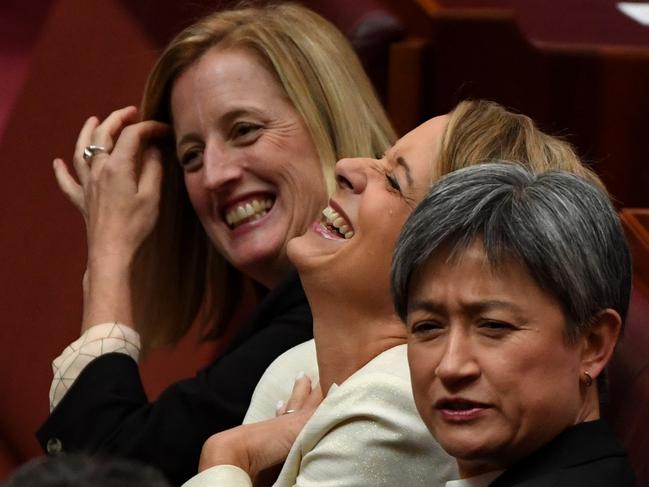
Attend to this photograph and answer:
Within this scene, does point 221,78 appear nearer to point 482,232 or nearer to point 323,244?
point 323,244

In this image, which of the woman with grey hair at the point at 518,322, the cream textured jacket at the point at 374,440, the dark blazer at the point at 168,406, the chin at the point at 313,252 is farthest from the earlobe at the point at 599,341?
the dark blazer at the point at 168,406

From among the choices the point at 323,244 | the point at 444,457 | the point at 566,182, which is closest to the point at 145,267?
the point at 323,244

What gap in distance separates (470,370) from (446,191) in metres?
0.10

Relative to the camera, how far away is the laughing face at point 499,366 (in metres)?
0.75

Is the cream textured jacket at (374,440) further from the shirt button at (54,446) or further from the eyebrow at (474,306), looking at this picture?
the shirt button at (54,446)

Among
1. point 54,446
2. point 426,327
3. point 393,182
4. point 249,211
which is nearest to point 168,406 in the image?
point 54,446

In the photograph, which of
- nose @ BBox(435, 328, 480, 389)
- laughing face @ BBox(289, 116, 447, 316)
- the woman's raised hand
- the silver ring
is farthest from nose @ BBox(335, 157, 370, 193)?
the silver ring

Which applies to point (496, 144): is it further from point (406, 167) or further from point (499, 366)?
point (499, 366)

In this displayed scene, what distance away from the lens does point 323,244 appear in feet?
3.29

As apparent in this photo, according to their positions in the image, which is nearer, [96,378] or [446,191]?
[446,191]

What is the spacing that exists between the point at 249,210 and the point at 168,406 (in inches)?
8.2

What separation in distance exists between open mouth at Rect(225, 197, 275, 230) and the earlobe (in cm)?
58

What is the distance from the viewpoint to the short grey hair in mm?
754

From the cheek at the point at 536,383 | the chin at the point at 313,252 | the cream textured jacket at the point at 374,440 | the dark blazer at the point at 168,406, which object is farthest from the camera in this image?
the dark blazer at the point at 168,406
